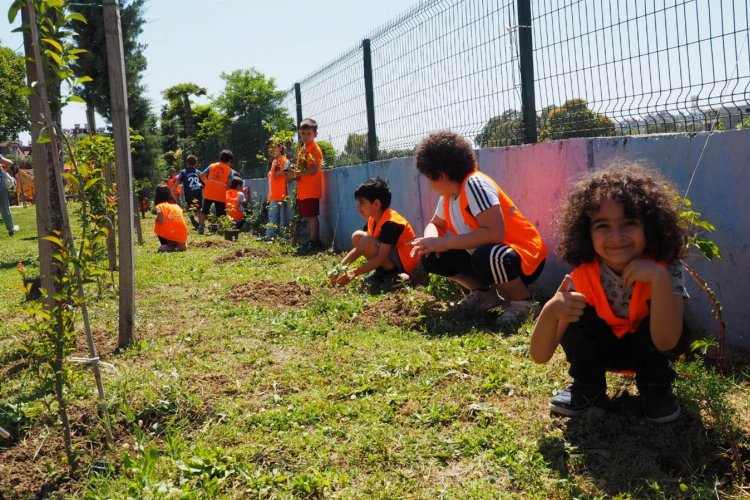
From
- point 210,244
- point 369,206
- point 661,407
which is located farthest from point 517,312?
point 210,244

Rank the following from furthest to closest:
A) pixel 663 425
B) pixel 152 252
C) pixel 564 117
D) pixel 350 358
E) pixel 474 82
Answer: pixel 152 252 < pixel 474 82 < pixel 564 117 < pixel 350 358 < pixel 663 425

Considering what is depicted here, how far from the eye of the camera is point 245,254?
8.22 metres

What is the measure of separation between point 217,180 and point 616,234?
1031 centimetres

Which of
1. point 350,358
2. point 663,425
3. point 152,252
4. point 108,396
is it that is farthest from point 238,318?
point 152,252

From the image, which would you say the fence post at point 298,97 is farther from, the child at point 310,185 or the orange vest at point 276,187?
the child at point 310,185

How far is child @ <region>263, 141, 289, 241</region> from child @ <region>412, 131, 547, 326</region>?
509cm

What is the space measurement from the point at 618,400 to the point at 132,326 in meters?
2.74

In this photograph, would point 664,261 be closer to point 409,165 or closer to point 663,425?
point 663,425

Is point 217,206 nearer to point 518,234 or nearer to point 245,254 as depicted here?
point 245,254

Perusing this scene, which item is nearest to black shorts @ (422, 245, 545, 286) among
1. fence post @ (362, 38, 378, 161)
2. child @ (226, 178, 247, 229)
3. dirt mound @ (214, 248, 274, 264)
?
fence post @ (362, 38, 378, 161)

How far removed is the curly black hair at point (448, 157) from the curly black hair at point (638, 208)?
1700 millimetres

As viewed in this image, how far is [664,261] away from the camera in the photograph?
247cm

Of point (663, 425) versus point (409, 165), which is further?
point (409, 165)

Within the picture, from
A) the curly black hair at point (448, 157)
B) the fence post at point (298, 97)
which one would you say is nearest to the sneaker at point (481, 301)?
the curly black hair at point (448, 157)
